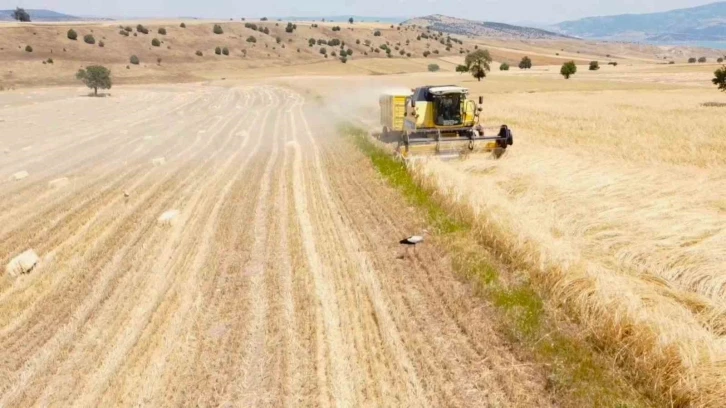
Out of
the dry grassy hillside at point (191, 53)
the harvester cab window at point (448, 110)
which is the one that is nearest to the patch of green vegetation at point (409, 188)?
the harvester cab window at point (448, 110)

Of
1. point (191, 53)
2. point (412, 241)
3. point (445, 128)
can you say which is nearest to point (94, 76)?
point (445, 128)

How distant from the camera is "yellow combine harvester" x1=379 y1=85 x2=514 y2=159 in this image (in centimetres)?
1672

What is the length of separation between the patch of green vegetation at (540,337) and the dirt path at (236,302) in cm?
24

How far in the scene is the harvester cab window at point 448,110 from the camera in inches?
744

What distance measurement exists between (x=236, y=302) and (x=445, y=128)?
13.5m

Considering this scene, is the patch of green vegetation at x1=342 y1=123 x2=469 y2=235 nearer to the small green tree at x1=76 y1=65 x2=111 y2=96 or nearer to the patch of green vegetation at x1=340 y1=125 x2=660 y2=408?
the patch of green vegetation at x1=340 y1=125 x2=660 y2=408

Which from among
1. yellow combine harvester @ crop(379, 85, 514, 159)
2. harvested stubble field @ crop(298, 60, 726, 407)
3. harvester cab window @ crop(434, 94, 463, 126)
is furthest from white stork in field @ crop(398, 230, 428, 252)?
harvester cab window @ crop(434, 94, 463, 126)

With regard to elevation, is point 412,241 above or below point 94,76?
below

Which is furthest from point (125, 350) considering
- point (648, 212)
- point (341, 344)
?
point (648, 212)

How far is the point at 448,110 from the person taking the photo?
A: 19.0m

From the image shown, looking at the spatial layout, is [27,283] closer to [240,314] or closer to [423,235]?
[240,314]

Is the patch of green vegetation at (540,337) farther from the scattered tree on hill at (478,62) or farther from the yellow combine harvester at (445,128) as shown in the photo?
the scattered tree on hill at (478,62)

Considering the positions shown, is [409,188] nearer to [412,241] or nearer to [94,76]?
[412,241]

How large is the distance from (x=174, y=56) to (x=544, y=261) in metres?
107
